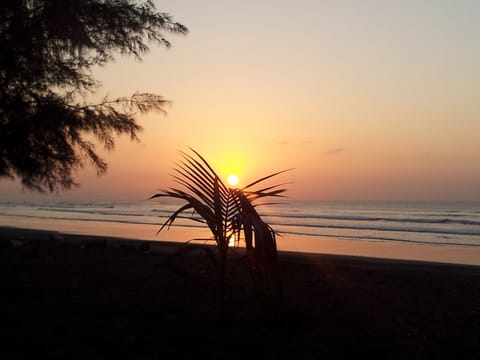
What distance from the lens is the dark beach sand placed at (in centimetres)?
391

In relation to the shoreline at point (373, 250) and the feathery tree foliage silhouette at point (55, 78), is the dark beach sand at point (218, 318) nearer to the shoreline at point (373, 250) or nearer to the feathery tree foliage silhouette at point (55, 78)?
the feathery tree foliage silhouette at point (55, 78)

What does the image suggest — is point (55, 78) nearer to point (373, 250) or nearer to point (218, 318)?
point (218, 318)

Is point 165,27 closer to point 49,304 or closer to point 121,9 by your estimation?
point 121,9

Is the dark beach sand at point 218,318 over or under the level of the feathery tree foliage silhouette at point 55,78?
under

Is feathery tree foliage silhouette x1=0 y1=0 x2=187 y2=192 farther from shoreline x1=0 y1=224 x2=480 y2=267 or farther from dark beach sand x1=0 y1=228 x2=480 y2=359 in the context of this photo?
shoreline x1=0 y1=224 x2=480 y2=267

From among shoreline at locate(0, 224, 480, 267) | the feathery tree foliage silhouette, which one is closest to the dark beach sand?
the feathery tree foliage silhouette

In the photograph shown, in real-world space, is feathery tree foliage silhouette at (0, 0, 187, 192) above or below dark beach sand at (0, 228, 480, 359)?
above

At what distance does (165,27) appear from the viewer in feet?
23.3

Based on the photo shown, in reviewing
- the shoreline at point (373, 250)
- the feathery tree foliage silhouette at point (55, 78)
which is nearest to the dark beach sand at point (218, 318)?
the feathery tree foliage silhouette at point (55, 78)

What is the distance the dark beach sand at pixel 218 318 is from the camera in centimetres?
391

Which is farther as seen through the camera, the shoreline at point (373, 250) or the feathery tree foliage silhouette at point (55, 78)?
the shoreline at point (373, 250)

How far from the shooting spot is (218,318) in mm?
4539

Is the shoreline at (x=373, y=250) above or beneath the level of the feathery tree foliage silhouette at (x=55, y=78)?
beneath

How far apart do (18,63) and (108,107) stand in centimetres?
129
